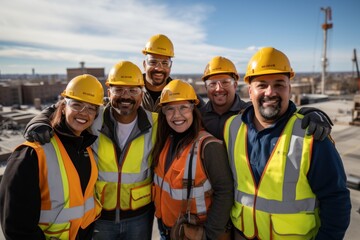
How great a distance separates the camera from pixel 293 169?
2.48m

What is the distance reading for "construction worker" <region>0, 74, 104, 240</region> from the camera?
2285 millimetres

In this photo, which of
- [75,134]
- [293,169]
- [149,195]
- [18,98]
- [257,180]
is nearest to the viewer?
[293,169]

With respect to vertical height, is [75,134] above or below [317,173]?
above

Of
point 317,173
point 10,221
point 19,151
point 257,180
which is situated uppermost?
point 19,151

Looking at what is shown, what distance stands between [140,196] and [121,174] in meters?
0.39

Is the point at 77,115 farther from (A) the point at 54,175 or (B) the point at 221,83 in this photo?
(B) the point at 221,83

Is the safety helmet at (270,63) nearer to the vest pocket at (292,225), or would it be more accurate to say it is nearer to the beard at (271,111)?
the beard at (271,111)

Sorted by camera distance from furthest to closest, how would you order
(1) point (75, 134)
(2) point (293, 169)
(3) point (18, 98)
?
(3) point (18, 98)
(1) point (75, 134)
(2) point (293, 169)

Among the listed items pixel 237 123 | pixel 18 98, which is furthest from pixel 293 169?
pixel 18 98

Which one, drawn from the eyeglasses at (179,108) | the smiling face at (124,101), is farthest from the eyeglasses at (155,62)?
the eyeglasses at (179,108)

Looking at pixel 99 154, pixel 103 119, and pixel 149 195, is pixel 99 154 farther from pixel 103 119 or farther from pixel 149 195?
pixel 149 195

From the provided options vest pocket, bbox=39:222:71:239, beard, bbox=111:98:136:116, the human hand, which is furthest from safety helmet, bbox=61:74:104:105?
the human hand

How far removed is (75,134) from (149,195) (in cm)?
126

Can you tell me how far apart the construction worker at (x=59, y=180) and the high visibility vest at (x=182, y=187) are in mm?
815
